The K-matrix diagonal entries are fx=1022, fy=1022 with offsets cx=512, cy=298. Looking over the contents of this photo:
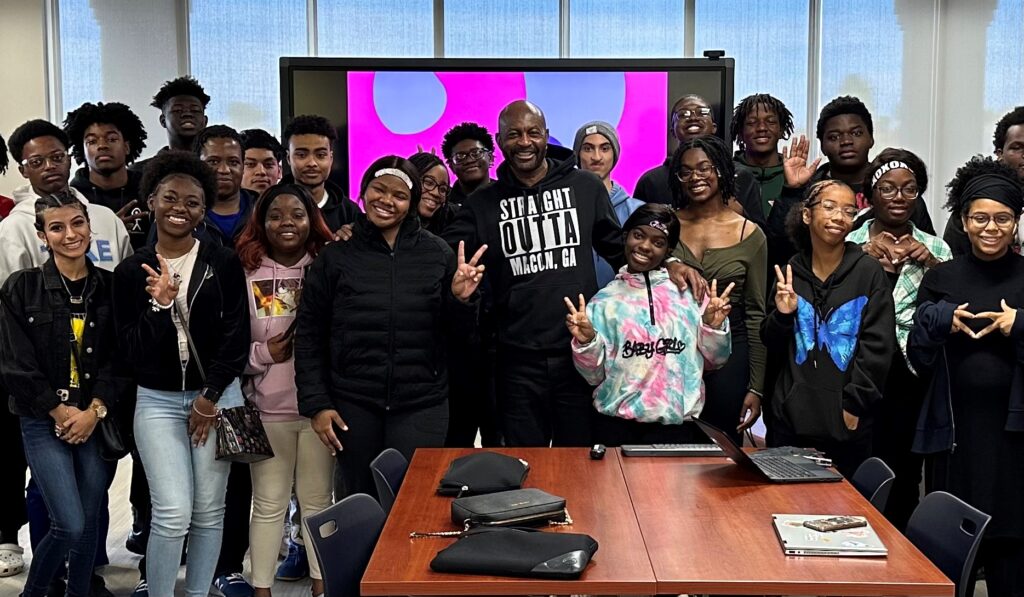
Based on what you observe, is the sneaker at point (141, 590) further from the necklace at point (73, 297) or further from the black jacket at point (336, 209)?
the black jacket at point (336, 209)

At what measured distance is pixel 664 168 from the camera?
15.5 feet

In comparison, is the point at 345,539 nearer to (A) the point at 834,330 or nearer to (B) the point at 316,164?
(A) the point at 834,330

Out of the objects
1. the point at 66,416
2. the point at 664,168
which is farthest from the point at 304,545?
the point at 664,168

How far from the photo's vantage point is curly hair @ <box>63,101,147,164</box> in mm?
4570

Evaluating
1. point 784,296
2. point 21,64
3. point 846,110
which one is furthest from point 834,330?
point 21,64

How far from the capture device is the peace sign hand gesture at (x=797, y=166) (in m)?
4.68

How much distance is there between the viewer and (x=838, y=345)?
3.55 meters

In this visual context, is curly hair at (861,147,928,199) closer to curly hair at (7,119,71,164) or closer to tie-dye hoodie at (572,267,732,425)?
tie-dye hoodie at (572,267,732,425)

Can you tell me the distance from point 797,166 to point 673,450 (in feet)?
6.55

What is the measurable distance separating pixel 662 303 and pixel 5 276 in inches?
99.5

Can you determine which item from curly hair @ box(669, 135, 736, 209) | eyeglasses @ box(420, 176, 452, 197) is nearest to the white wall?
eyeglasses @ box(420, 176, 452, 197)

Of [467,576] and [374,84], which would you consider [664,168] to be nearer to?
[374,84]

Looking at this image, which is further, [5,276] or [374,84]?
[374,84]

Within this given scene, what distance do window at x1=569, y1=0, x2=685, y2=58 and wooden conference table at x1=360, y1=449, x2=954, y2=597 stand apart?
632 cm
